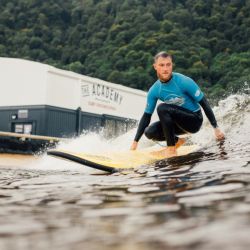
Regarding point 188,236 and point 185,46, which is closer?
point 188,236

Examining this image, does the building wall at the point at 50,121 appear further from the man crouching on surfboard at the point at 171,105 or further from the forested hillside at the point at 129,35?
the forested hillside at the point at 129,35

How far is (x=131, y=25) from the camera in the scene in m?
68.5

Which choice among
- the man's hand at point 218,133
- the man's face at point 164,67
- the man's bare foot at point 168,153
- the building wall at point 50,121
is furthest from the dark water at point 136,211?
the building wall at point 50,121

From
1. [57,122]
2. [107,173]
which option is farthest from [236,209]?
[57,122]

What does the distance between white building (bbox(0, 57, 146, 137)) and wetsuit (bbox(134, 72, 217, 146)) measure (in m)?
21.0

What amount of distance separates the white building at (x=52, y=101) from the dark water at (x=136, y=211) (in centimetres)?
2300

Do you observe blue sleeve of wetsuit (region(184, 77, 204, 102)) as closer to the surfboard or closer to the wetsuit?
the wetsuit

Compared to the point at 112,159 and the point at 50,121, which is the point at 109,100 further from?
the point at 112,159

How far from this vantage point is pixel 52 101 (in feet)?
88.2

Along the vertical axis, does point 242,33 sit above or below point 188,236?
above

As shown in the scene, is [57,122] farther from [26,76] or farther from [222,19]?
[222,19]

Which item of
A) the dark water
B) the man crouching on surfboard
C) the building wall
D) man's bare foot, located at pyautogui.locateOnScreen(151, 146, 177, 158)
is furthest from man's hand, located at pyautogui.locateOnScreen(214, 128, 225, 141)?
the building wall

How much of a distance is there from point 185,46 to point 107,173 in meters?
58.7

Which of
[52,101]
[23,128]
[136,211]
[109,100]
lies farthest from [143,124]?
[109,100]
